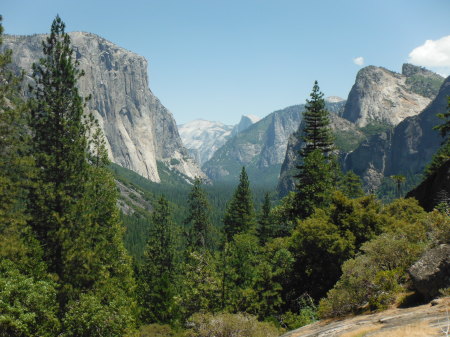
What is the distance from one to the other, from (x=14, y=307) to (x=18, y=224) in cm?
590

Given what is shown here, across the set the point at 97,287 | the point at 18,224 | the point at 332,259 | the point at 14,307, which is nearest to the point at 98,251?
the point at 97,287

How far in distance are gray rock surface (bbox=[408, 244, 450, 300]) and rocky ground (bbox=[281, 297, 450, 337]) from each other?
628mm

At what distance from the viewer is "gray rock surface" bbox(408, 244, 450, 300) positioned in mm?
10945

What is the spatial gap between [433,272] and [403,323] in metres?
2.79

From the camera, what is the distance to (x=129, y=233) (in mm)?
154375

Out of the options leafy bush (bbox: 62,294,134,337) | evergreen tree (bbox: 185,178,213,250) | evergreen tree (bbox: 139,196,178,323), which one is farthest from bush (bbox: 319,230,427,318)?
evergreen tree (bbox: 185,178,213,250)

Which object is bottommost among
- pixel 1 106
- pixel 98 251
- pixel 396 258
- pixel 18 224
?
pixel 396 258

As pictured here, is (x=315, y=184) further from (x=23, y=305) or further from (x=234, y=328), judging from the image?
(x=23, y=305)

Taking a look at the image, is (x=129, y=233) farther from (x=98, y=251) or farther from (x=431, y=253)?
(x=431, y=253)

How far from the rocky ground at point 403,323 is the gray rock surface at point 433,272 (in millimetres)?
628

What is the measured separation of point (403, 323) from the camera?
364 inches

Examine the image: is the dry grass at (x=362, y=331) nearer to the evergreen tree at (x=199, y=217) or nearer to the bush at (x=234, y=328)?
the bush at (x=234, y=328)

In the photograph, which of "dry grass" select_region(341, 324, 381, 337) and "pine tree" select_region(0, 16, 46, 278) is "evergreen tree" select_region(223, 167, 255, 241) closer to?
"pine tree" select_region(0, 16, 46, 278)

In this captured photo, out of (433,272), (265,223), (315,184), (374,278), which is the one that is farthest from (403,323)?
(265,223)
